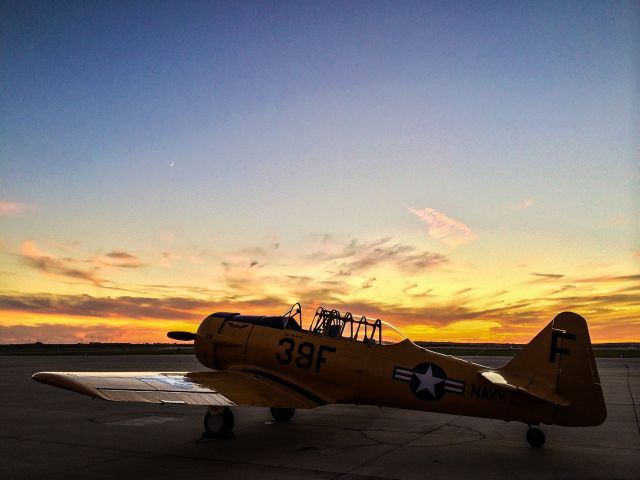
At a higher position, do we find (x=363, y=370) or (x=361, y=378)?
(x=363, y=370)

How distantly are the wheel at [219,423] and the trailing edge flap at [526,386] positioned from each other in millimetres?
4613

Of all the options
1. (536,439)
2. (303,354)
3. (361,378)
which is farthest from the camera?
(303,354)

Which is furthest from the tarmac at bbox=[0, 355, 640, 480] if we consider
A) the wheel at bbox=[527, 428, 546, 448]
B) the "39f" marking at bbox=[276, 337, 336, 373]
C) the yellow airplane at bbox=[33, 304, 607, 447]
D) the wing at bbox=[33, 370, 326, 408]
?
the "39f" marking at bbox=[276, 337, 336, 373]

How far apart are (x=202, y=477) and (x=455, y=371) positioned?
14.9 feet

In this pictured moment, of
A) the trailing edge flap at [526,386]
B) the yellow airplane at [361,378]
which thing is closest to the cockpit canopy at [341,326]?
the yellow airplane at [361,378]

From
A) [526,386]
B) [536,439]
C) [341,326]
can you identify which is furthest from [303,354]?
[536,439]

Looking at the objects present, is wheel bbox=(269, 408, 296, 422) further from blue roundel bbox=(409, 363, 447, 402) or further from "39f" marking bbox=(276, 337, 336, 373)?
blue roundel bbox=(409, 363, 447, 402)

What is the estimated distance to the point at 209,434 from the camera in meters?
9.53

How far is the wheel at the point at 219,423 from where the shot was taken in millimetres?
9495

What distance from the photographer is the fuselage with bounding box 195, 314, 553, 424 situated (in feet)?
28.4

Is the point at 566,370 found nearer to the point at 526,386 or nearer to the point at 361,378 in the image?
the point at 526,386

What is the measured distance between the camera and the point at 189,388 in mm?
8984

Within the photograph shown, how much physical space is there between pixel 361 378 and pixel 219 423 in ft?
8.97

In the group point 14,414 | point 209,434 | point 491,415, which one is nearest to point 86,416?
point 14,414
